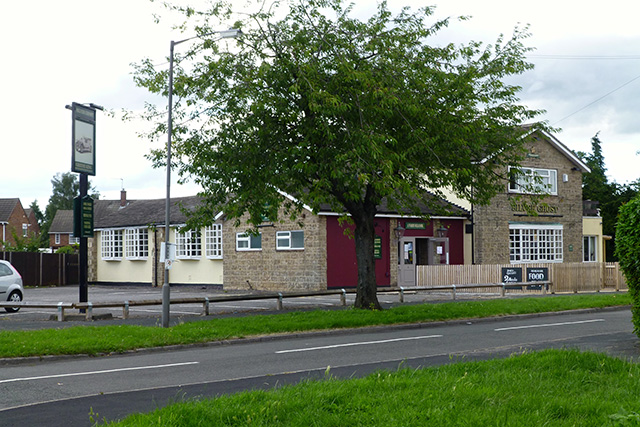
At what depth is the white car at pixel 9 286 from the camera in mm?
21875

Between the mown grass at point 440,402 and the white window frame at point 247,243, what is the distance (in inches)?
984

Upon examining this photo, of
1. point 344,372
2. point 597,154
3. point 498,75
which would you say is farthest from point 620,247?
point 597,154

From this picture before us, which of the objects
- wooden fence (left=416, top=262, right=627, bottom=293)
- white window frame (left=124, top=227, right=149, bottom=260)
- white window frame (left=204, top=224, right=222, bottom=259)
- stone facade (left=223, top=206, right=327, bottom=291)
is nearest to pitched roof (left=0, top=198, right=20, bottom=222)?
white window frame (left=124, top=227, right=149, bottom=260)

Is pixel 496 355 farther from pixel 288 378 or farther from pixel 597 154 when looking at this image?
pixel 597 154

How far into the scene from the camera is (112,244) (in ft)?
144

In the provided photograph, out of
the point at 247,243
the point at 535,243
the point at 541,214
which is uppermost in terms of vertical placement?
the point at 541,214

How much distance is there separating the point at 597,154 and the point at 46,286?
197ft

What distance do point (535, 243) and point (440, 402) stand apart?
1239 inches

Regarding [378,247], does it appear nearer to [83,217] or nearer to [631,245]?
[83,217]

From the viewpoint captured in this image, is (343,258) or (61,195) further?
(61,195)

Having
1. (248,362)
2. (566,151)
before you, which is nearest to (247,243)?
(566,151)

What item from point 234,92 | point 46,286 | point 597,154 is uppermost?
point 597,154

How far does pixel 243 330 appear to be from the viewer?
15555 mm

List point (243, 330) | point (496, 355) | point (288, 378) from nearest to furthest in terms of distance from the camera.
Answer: point (288, 378), point (496, 355), point (243, 330)
